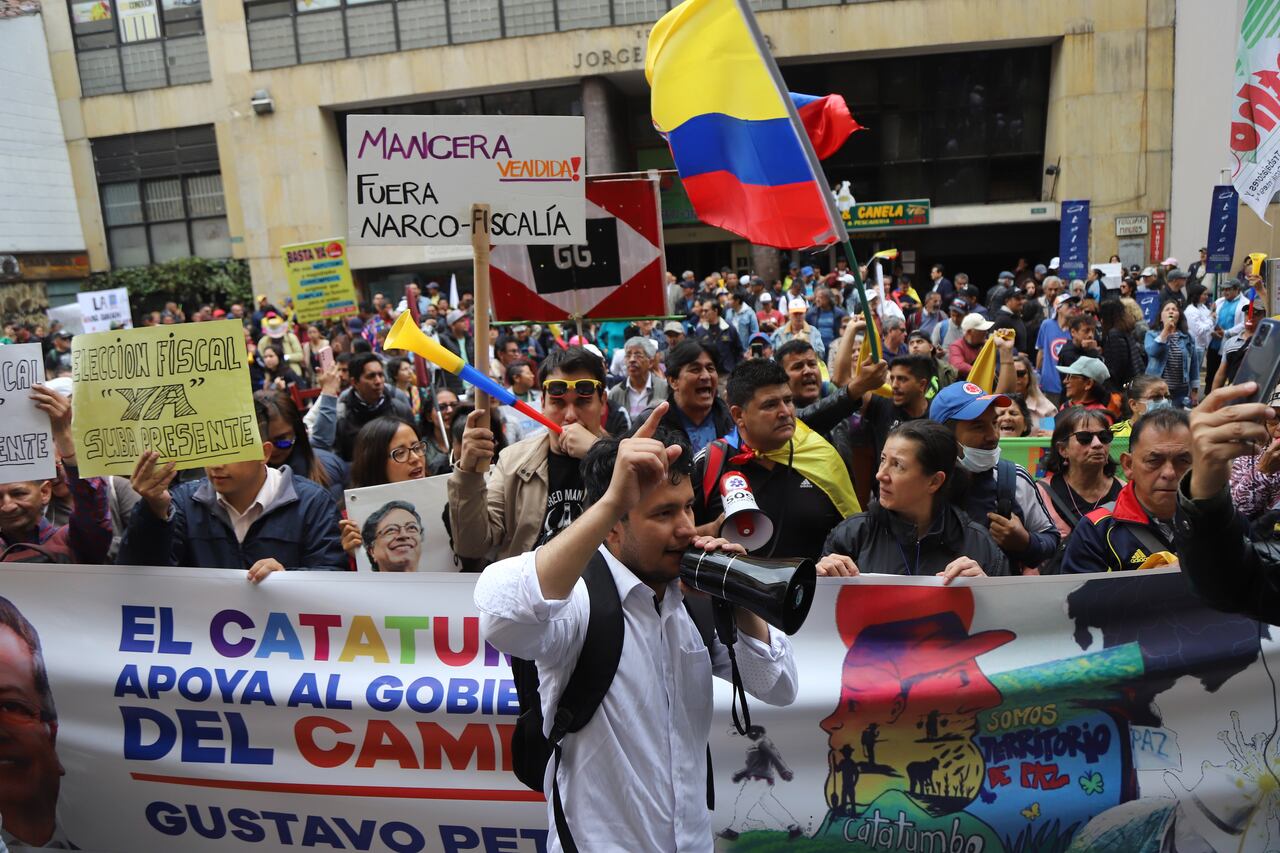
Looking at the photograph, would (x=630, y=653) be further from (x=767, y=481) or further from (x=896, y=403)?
(x=896, y=403)

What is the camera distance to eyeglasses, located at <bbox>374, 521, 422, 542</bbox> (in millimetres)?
3760

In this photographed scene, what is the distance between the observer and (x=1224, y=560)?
193 cm

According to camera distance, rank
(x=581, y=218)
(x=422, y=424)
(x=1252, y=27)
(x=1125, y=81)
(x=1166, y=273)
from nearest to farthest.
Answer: (x=1252, y=27) < (x=581, y=218) < (x=422, y=424) < (x=1166, y=273) < (x=1125, y=81)

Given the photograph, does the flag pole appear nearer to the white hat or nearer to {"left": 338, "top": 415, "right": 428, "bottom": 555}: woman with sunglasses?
{"left": 338, "top": 415, "right": 428, "bottom": 555}: woman with sunglasses

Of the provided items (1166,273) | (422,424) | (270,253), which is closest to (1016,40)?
(1166,273)

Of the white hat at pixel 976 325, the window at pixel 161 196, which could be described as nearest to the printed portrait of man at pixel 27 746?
the white hat at pixel 976 325

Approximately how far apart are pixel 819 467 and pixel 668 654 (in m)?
1.86

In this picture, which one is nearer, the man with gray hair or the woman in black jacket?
the woman in black jacket

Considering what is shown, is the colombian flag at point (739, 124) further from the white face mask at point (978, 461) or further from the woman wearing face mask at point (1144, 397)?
the woman wearing face mask at point (1144, 397)

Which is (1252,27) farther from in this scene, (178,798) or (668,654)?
(178,798)

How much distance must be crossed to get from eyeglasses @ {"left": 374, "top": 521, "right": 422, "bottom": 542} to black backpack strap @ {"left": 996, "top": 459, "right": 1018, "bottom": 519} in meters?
2.23

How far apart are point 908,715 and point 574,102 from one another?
80.5 ft

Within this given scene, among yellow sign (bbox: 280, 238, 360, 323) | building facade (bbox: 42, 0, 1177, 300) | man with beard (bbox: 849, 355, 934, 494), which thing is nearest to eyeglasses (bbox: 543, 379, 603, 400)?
man with beard (bbox: 849, 355, 934, 494)

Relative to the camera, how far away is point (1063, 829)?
9.78ft
